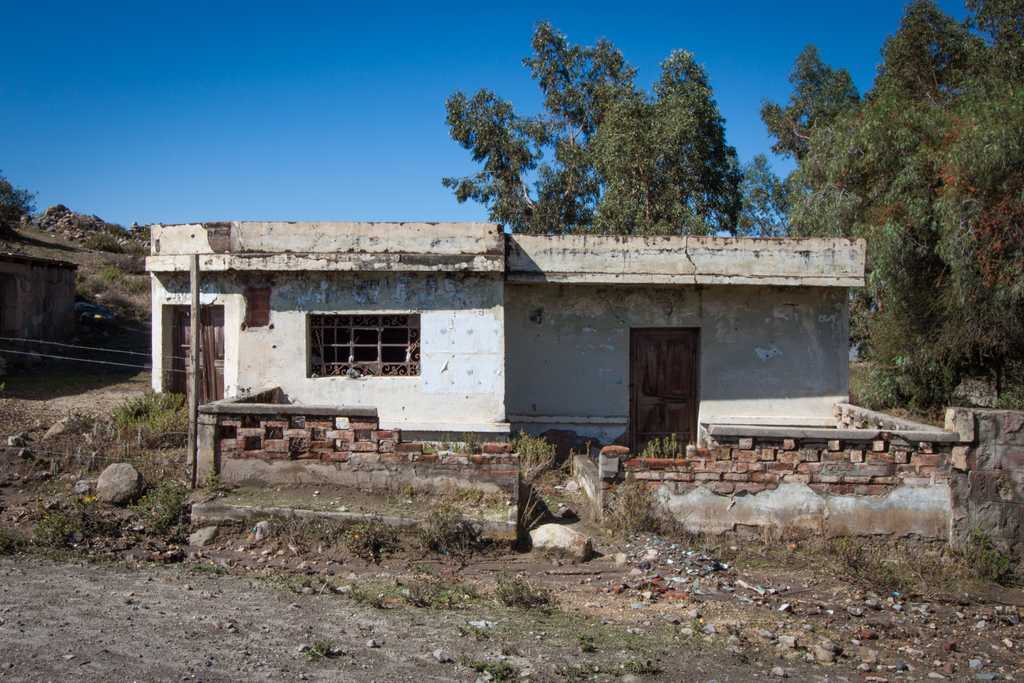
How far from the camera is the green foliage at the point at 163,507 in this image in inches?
261

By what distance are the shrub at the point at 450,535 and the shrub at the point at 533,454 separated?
2.39m

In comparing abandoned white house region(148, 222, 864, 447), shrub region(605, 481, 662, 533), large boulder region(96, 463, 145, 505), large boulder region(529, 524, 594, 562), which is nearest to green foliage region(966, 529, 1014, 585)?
shrub region(605, 481, 662, 533)

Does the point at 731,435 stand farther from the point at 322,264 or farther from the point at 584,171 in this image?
the point at 584,171

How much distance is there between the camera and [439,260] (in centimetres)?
925

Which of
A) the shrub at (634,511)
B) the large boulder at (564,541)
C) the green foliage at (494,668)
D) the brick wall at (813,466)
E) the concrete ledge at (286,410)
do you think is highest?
the concrete ledge at (286,410)

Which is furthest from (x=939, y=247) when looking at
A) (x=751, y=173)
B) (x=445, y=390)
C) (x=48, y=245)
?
(x=48, y=245)

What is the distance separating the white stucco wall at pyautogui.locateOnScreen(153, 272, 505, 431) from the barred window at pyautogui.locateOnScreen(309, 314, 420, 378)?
15 centimetres

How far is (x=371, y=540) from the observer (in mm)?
6285

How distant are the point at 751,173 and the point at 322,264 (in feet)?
75.4

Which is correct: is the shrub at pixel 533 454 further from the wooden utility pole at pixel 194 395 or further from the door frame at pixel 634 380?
the wooden utility pole at pixel 194 395

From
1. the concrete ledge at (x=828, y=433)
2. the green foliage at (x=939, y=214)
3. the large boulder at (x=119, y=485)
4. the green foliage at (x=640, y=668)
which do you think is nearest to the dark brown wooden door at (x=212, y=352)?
the large boulder at (x=119, y=485)

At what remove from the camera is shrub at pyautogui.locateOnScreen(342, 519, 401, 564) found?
6.23 metres

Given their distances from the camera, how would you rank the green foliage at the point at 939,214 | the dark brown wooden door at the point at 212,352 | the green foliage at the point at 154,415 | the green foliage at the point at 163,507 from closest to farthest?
the green foliage at the point at 163,507, the green foliage at the point at 154,415, the dark brown wooden door at the point at 212,352, the green foliage at the point at 939,214

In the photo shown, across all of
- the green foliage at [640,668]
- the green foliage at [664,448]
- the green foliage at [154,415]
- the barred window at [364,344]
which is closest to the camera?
the green foliage at [640,668]
